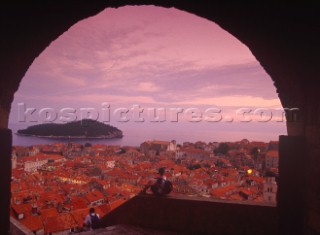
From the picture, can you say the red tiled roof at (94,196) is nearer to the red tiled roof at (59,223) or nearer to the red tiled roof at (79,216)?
the red tiled roof at (79,216)

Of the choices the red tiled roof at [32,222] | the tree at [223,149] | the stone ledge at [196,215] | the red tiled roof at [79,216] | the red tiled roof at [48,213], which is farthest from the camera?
the tree at [223,149]

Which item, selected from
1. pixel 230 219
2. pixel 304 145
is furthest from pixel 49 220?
pixel 304 145

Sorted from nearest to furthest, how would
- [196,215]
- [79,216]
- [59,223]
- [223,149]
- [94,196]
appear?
[196,215] → [59,223] → [79,216] → [94,196] → [223,149]

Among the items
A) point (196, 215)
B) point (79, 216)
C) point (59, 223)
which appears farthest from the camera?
Answer: point (79, 216)

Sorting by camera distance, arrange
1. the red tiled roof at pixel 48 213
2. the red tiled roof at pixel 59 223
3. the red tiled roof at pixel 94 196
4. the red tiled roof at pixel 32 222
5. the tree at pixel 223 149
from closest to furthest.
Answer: the red tiled roof at pixel 59 223
the red tiled roof at pixel 32 222
the red tiled roof at pixel 48 213
the red tiled roof at pixel 94 196
the tree at pixel 223 149

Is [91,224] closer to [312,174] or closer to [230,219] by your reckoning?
[230,219]

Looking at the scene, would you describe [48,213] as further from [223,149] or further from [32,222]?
[223,149]

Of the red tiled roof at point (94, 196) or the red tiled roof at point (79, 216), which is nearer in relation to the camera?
Answer: the red tiled roof at point (79, 216)

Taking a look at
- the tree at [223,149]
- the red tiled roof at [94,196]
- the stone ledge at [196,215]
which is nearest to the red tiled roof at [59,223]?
the red tiled roof at [94,196]

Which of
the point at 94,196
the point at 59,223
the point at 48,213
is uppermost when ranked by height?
the point at 48,213

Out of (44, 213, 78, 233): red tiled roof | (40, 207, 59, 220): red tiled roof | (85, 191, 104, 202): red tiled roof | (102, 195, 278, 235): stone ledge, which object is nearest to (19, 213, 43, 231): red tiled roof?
(40, 207, 59, 220): red tiled roof

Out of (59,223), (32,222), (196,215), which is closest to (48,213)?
(32,222)

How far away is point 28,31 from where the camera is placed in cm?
312

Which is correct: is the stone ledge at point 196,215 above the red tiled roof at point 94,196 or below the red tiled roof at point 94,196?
above
